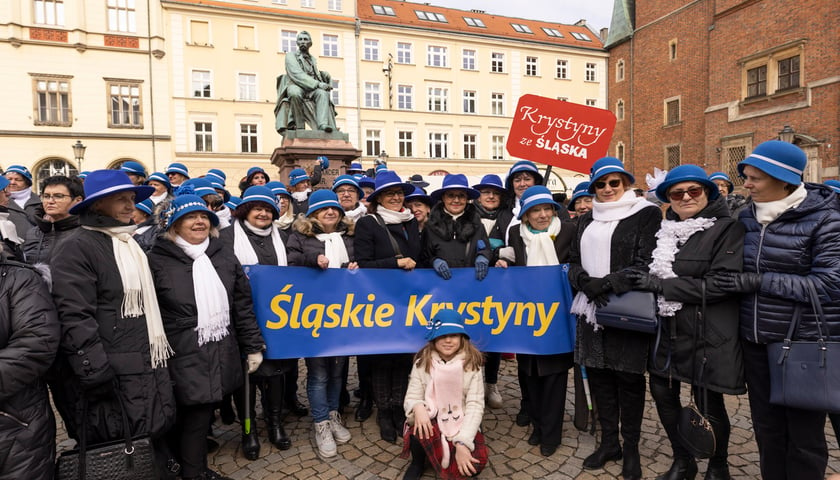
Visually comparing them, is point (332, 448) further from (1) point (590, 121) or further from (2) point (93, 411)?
(1) point (590, 121)

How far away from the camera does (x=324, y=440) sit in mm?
3812

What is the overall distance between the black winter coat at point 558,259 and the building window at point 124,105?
30.6 meters

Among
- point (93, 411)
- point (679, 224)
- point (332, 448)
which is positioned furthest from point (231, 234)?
point (679, 224)

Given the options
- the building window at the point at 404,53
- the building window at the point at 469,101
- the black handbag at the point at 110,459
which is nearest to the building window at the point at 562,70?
the building window at the point at 469,101

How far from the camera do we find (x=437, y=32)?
3394 centimetres

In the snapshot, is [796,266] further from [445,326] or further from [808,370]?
[445,326]

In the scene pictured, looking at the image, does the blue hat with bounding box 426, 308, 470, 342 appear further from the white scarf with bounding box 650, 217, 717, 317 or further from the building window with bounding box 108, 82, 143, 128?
the building window with bounding box 108, 82, 143, 128

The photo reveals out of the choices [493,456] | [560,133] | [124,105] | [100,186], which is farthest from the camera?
[124,105]

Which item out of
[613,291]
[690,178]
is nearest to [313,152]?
[613,291]

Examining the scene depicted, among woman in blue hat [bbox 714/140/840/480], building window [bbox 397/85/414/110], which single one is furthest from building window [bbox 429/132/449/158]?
woman in blue hat [bbox 714/140/840/480]

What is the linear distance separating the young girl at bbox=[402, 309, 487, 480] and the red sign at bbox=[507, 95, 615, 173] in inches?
100

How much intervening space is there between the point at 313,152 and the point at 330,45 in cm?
2515

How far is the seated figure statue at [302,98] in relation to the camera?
11008mm

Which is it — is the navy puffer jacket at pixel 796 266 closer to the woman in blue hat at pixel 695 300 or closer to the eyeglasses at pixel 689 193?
the woman in blue hat at pixel 695 300
